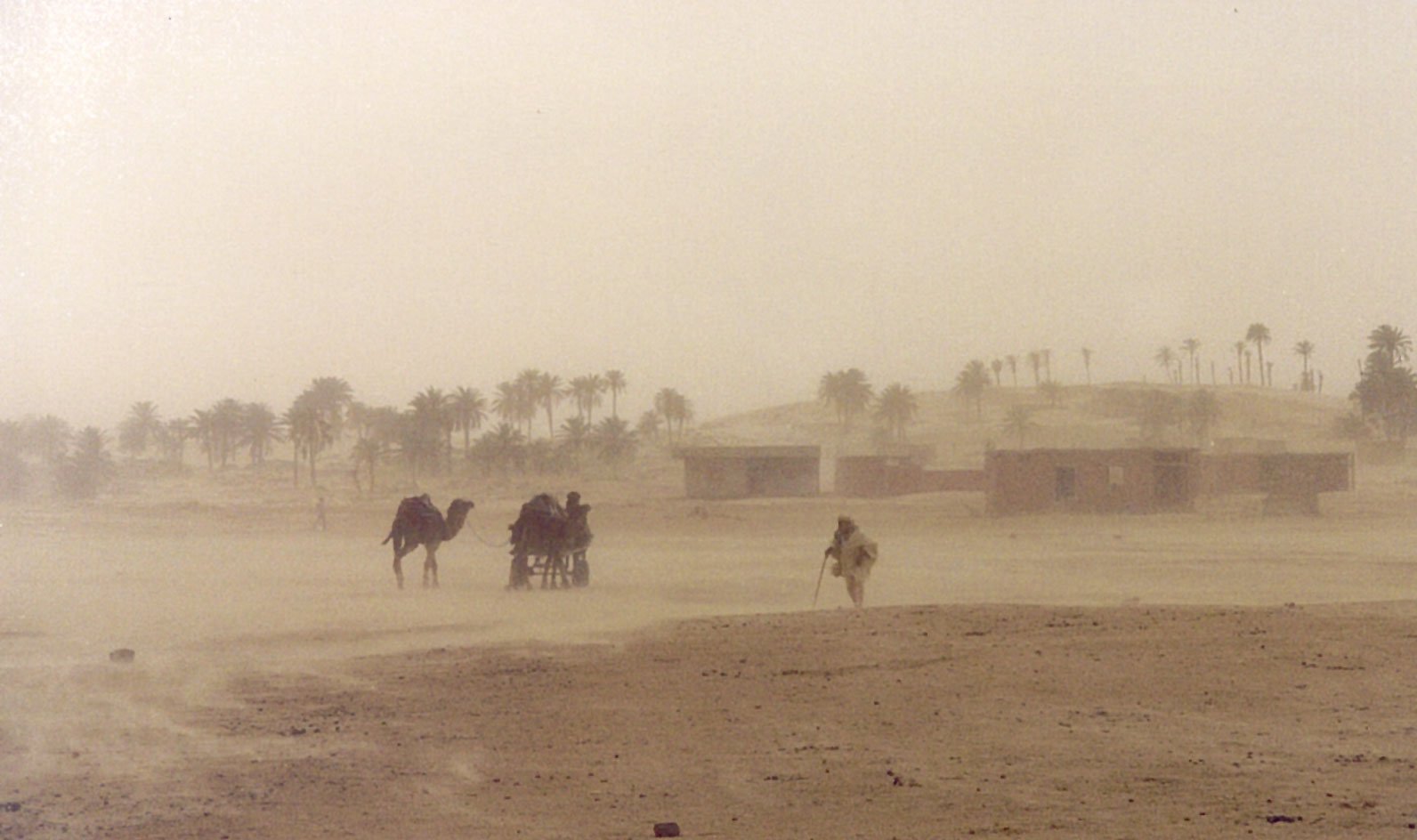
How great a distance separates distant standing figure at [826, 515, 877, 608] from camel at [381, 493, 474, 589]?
30.7ft

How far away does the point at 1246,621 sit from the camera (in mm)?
16844

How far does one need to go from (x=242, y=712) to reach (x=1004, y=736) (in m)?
6.95

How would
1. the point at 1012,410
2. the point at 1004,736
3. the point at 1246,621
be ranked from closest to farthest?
the point at 1004,736 < the point at 1246,621 < the point at 1012,410

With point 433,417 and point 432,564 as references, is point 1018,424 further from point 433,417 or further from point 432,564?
point 432,564

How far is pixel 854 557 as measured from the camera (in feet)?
69.5

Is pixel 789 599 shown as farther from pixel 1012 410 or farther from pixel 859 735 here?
pixel 1012 410

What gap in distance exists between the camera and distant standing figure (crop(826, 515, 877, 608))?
831 inches

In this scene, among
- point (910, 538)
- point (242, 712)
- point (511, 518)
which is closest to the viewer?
point (242, 712)

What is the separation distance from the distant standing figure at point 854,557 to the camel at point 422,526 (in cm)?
935

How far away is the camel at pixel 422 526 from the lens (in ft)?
91.9

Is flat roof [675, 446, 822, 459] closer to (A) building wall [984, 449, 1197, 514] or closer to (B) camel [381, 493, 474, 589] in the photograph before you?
(A) building wall [984, 449, 1197, 514]

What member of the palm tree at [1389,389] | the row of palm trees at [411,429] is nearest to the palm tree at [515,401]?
the row of palm trees at [411,429]

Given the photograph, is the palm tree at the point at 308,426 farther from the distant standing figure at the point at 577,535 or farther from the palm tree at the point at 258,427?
the distant standing figure at the point at 577,535

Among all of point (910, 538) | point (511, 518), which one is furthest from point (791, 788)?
point (511, 518)
